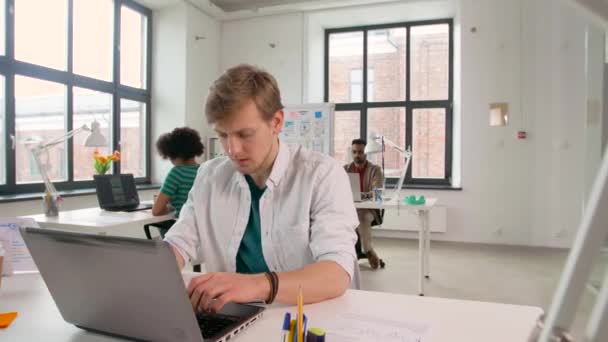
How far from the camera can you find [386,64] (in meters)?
6.06

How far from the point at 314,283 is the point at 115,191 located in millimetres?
2831

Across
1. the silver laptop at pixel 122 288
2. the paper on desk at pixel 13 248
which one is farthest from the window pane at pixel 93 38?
the silver laptop at pixel 122 288

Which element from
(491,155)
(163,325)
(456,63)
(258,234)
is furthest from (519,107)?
(163,325)

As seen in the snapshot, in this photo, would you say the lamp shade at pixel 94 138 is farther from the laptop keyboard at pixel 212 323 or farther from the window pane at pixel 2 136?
the laptop keyboard at pixel 212 323

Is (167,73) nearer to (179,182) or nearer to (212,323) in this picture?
(179,182)

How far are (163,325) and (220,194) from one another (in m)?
0.62

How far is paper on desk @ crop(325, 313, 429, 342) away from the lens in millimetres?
790

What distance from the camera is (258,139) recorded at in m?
1.17

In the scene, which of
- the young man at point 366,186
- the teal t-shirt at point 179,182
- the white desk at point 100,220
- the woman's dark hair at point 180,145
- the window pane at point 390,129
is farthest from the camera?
the window pane at point 390,129

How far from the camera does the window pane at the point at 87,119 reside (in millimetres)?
4590

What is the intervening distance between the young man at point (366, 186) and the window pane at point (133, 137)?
2.91 m

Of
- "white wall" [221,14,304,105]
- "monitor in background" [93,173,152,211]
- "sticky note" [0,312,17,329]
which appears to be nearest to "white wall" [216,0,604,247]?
"white wall" [221,14,304,105]

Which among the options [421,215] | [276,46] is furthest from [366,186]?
[276,46]

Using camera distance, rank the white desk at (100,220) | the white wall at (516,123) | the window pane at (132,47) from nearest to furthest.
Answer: the white desk at (100,220) → the white wall at (516,123) → the window pane at (132,47)
